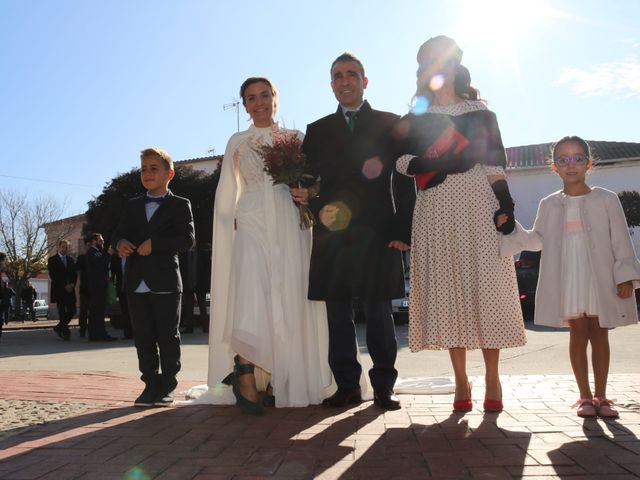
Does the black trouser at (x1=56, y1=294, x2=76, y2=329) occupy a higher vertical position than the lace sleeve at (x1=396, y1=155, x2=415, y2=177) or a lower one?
lower

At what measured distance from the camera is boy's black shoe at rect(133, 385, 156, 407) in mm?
4922

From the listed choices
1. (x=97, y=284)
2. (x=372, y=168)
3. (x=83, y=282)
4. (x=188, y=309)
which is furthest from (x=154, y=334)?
(x=188, y=309)

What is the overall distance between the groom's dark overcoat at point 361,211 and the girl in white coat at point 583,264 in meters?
0.79

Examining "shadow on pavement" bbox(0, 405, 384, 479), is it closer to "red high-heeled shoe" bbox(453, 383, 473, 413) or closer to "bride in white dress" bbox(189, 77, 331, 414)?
"bride in white dress" bbox(189, 77, 331, 414)

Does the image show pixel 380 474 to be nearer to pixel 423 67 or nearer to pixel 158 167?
pixel 423 67

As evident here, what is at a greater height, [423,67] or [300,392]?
[423,67]

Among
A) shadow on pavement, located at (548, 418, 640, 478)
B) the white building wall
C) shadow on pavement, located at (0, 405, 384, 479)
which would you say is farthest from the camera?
the white building wall

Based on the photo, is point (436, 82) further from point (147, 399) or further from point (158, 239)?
point (147, 399)

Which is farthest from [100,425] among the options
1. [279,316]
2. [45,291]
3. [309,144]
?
[45,291]

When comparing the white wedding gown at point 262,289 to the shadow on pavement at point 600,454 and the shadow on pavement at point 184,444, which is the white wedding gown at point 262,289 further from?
the shadow on pavement at point 600,454

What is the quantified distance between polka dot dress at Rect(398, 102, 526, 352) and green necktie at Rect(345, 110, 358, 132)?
0.67 meters

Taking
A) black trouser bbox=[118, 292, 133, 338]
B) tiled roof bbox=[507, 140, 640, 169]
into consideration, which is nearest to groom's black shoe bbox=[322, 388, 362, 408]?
black trouser bbox=[118, 292, 133, 338]

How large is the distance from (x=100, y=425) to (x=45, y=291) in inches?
3553

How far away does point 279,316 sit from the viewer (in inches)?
189
